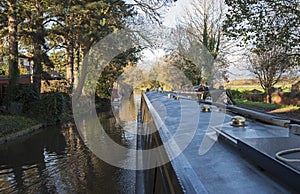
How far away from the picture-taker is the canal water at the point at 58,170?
451cm

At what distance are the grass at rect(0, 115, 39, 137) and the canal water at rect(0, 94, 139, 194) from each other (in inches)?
27.3

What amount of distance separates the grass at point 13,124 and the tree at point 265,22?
7951 mm

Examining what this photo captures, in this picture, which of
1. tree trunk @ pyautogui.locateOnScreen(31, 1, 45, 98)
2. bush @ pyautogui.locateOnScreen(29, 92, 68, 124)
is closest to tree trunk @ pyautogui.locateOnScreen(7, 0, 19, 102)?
tree trunk @ pyautogui.locateOnScreen(31, 1, 45, 98)

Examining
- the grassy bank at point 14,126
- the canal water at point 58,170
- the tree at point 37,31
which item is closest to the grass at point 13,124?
the grassy bank at point 14,126

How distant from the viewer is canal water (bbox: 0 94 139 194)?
451 cm

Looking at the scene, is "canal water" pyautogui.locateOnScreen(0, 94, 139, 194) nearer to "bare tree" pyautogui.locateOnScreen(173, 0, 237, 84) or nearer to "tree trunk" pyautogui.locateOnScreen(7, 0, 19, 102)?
"tree trunk" pyautogui.locateOnScreen(7, 0, 19, 102)

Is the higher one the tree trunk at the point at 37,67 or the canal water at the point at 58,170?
the tree trunk at the point at 37,67

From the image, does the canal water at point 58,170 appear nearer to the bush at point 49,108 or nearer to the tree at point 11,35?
the bush at point 49,108

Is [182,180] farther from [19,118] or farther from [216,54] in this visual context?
[216,54]

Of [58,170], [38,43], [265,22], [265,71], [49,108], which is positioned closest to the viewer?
[58,170]

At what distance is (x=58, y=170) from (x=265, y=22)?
7.68m

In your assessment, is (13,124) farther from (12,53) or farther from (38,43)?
(38,43)


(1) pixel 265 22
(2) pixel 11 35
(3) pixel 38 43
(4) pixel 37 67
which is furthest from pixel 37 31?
(1) pixel 265 22

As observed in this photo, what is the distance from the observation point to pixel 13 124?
923cm
